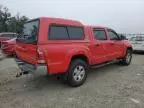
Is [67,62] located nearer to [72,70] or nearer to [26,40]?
[72,70]

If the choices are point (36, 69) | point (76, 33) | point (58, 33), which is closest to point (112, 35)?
point (76, 33)

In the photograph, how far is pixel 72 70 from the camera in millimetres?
5746

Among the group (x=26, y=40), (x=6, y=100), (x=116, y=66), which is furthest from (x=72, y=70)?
(x=116, y=66)

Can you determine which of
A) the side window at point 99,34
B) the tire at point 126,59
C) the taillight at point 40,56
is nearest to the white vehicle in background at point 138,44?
the tire at point 126,59

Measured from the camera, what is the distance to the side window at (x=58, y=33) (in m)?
5.31

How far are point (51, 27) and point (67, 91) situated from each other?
1.88 m

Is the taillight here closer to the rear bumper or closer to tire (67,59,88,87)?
the rear bumper

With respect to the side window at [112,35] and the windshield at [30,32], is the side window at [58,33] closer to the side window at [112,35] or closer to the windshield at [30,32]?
the windshield at [30,32]

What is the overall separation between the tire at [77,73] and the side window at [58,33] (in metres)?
0.84

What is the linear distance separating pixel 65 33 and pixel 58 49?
69 cm

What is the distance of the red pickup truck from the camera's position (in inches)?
199

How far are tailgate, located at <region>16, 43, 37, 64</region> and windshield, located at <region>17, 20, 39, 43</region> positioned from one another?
0.15 m

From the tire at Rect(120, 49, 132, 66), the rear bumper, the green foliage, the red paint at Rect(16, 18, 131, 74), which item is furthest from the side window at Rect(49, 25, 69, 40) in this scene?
the green foliage

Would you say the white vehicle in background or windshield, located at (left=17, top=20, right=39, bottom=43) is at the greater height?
windshield, located at (left=17, top=20, right=39, bottom=43)
